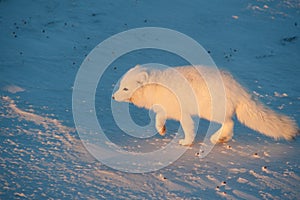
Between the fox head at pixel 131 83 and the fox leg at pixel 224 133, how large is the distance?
5.15 ft

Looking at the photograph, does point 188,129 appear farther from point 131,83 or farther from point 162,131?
point 131,83

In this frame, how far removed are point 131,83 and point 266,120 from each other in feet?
7.98

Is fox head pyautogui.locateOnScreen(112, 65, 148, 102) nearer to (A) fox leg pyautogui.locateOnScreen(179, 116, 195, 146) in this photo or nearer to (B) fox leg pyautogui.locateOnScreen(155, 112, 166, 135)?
(B) fox leg pyautogui.locateOnScreen(155, 112, 166, 135)

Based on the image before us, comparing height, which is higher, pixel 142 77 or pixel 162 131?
pixel 142 77

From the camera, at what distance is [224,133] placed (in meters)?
6.12

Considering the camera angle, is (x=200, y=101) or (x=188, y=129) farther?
(x=188, y=129)

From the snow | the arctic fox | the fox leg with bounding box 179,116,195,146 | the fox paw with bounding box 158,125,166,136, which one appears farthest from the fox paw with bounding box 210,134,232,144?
the fox paw with bounding box 158,125,166,136

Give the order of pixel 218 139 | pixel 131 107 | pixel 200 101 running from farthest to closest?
pixel 131 107 < pixel 218 139 < pixel 200 101

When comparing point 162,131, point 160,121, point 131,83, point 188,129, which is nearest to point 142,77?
point 131,83

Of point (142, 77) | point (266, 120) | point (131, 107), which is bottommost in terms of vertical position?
point (266, 120)

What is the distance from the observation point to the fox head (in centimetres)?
625

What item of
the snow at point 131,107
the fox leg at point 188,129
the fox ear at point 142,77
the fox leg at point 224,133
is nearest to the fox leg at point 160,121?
the snow at point 131,107

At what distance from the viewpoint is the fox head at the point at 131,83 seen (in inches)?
246

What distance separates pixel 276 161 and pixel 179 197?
1.96 m
